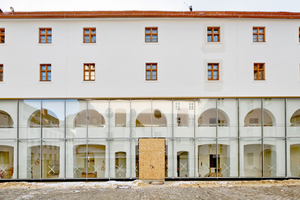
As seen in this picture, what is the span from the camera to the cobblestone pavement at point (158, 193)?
12.4 meters

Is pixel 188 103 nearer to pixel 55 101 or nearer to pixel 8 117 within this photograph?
pixel 55 101

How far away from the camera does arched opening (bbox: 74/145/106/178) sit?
16156mm

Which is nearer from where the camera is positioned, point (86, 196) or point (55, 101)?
point (86, 196)

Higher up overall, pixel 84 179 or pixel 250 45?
pixel 250 45

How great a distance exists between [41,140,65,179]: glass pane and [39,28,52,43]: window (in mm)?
7147

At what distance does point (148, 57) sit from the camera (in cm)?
1625

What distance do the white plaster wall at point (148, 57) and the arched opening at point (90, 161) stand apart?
3.81m

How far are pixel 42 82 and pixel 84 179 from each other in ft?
24.1

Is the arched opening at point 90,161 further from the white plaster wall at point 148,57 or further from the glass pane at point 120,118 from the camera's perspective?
the white plaster wall at point 148,57

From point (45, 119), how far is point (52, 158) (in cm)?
279

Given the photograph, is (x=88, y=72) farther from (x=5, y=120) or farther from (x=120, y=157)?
(x=5, y=120)

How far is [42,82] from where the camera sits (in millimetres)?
16062

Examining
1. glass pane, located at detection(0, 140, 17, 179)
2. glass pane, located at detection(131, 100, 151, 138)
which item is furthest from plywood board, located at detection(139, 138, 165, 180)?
glass pane, located at detection(0, 140, 17, 179)

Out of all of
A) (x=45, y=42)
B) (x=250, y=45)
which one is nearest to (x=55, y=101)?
(x=45, y=42)
